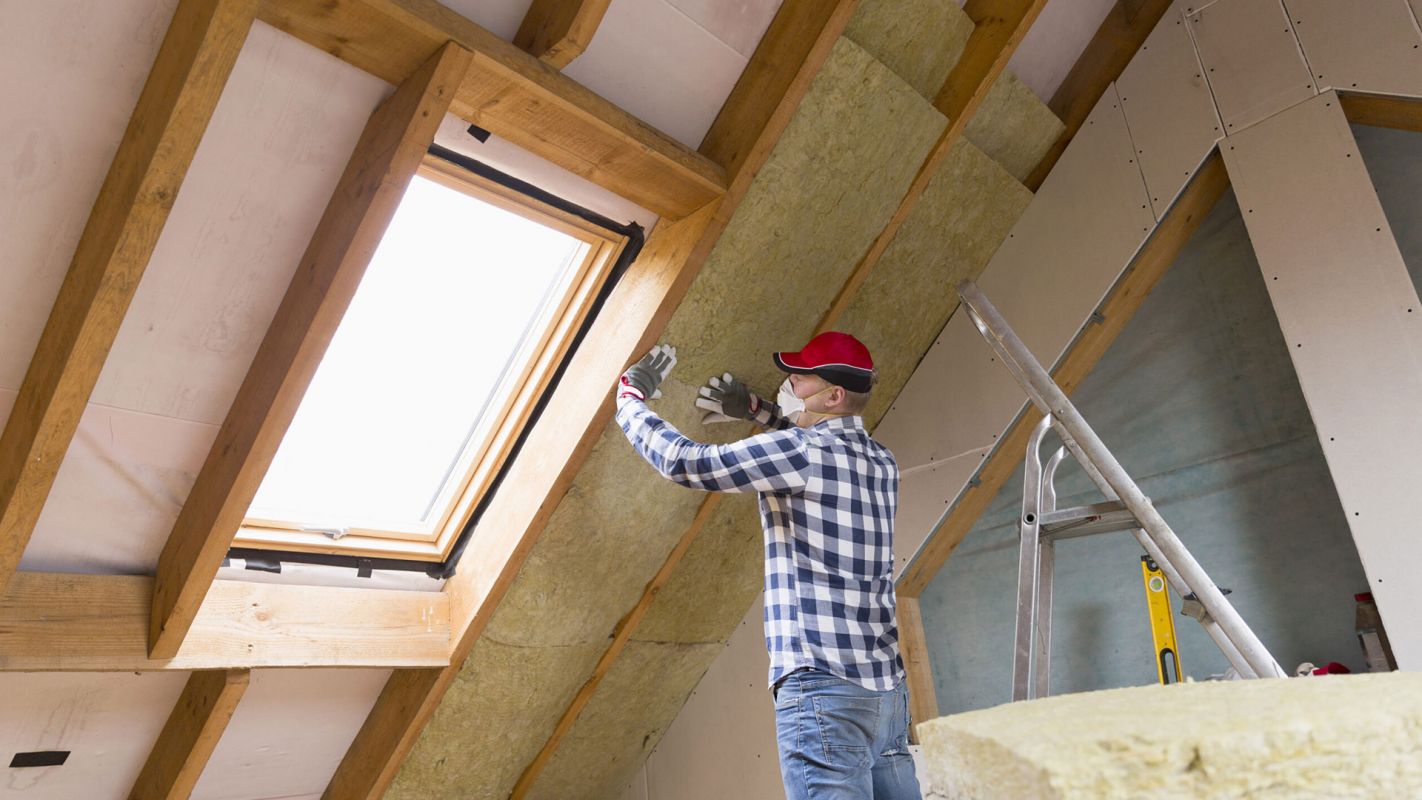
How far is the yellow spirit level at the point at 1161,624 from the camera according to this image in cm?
246

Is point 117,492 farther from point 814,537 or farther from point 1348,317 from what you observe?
point 1348,317

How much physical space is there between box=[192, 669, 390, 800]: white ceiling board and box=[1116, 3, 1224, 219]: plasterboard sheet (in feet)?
8.53

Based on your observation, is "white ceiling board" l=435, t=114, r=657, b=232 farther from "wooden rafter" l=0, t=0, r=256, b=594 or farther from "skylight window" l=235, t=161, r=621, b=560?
"wooden rafter" l=0, t=0, r=256, b=594

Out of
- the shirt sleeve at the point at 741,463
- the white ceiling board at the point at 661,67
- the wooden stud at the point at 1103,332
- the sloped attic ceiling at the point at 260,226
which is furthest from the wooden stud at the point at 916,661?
the white ceiling board at the point at 661,67

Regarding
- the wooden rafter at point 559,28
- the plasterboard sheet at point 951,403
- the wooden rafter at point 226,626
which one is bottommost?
the wooden rafter at point 226,626

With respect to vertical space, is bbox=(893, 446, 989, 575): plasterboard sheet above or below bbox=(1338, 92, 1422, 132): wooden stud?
below

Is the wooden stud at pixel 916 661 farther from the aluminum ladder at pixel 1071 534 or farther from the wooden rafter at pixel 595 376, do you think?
the wooden rafter at pixel 595 376

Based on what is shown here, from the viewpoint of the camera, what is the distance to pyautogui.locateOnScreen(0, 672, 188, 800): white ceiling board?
6.73 feet

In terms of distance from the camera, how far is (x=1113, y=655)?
2688mm

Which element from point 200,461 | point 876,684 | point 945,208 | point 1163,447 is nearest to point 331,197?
point 200,461

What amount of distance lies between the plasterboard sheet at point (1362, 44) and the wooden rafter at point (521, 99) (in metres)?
1.63

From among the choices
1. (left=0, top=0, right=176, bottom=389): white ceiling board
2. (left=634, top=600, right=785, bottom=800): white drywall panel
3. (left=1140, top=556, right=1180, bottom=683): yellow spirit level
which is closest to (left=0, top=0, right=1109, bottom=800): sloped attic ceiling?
(left=0, top=0, right=176, bottom=389): white ceiling board

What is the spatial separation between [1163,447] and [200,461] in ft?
8.12

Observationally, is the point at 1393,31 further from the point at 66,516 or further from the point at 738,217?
the point at 66,516
